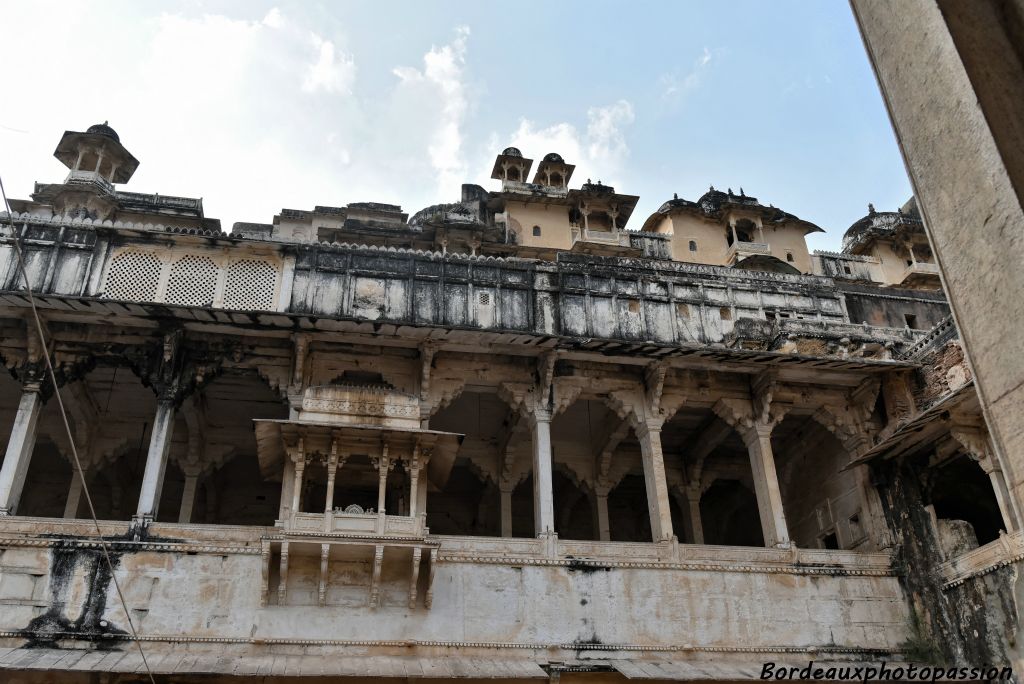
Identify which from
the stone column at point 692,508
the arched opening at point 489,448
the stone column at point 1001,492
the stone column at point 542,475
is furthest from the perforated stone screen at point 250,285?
the stone column at point 1001,492

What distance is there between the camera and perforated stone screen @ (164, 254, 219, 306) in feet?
45.9

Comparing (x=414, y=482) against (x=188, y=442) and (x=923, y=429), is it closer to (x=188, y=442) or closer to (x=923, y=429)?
(x=188, y=442)

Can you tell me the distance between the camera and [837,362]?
48.5 feet

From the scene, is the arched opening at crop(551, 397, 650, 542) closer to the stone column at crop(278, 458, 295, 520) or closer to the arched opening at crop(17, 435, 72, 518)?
Answer: the stone column at crop(278, 458, 295, 520)

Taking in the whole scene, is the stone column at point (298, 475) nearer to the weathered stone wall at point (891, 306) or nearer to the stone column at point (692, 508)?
the stone column at point (692, 508)

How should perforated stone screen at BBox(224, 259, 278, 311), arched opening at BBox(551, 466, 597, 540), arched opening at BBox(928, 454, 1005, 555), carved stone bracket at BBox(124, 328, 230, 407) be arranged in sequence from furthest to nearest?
arched opening at BBox(551, 466, 597, 540), arched opening at BBox(928, 454, 1005, 555), perforated stone screen at BBox(224, 259, 278, 311), carved stone bracket at BBox(124, 328, 230, 407)

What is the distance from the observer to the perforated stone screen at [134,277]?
13.8 metres

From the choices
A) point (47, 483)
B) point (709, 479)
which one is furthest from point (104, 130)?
point (709, 479)

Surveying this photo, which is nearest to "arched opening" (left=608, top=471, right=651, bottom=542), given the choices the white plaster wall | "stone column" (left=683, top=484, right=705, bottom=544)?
"stone column" (left=683, top=484, right=705, bottom=544)

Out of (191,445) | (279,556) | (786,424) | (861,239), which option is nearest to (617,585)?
(279,556)

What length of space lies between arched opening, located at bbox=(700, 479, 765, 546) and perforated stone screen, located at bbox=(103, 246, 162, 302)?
40.7 ft

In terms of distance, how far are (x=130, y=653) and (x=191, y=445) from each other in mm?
5292

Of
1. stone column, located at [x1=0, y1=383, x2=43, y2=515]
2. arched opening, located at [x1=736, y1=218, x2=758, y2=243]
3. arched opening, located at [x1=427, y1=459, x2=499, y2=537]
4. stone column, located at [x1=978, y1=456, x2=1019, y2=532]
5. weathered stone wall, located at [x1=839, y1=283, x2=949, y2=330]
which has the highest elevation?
arched opening, located at [x1=736, y1=218, x2=758, y2=243]

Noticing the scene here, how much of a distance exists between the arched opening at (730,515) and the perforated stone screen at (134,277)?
1240 cm
